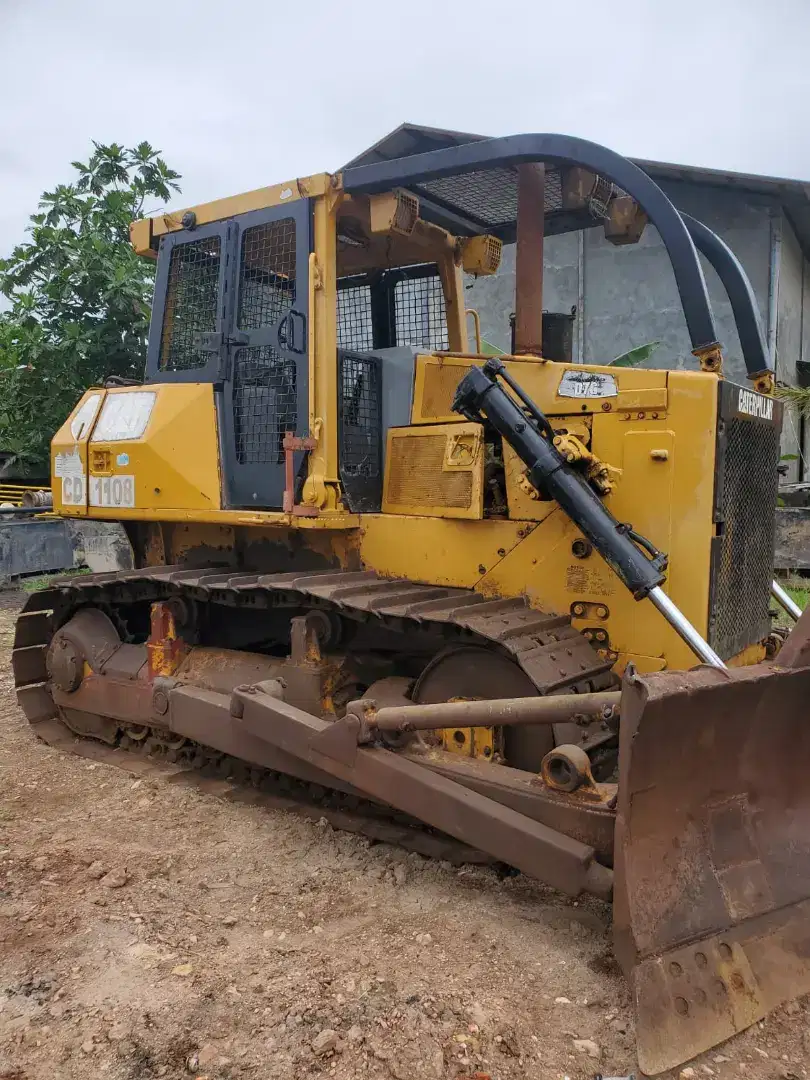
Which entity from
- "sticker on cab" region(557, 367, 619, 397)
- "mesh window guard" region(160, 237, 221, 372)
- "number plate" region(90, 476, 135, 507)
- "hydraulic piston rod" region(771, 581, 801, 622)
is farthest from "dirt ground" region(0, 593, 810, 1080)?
"mesh window guard" region(160, 237, 221, 372)

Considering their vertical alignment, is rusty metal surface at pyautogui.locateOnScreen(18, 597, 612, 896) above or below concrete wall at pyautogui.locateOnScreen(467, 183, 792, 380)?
below

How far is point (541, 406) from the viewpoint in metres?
3.75

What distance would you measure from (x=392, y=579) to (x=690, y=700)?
185 centimetres

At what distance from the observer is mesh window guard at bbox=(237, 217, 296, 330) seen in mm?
4262

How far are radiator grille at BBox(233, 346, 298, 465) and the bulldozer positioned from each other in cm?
2

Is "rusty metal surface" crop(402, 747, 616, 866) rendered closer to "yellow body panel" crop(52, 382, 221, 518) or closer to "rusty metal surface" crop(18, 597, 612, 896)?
"rusty metal surface" crop(18, 597, 612, 896)

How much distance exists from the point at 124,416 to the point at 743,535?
324 cm

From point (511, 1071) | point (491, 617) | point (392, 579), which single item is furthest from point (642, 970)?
point (392, 579)

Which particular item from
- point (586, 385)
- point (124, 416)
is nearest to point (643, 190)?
point (586, 385)

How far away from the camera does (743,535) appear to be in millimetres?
3715

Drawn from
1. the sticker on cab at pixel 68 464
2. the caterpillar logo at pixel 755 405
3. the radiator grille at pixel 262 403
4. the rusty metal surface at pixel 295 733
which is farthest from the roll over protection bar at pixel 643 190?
the sticker on cab at pixel 68 464

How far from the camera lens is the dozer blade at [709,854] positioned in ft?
7.84

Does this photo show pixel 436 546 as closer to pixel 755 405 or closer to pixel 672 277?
pixel 755 405

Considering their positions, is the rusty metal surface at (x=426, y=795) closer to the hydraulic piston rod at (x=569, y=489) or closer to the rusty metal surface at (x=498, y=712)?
the rusty metal surface at (x=498, y=712)
